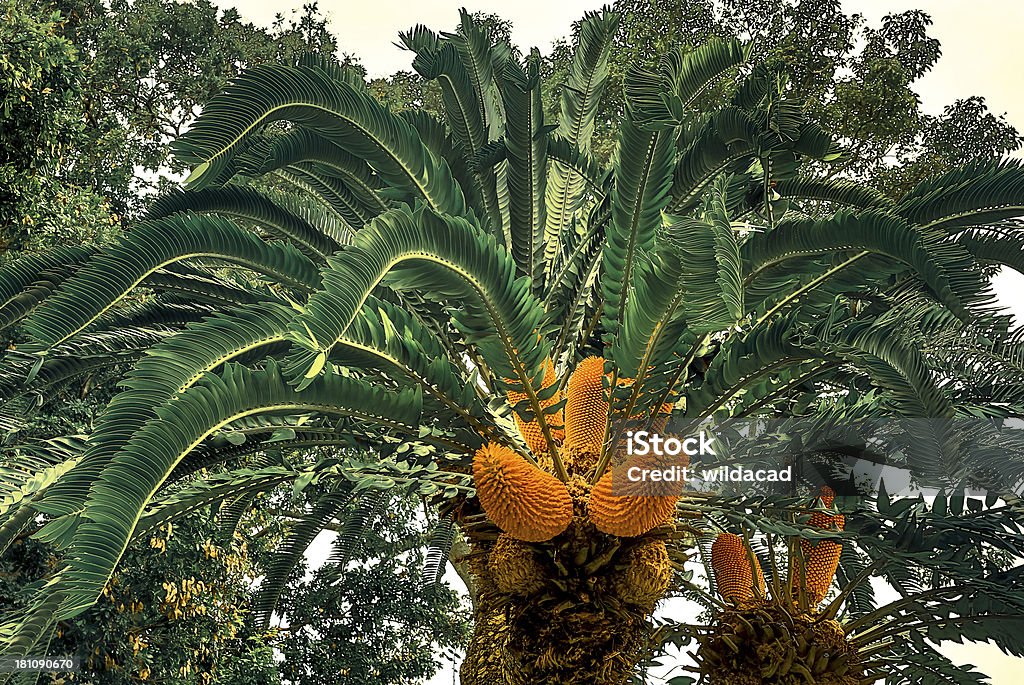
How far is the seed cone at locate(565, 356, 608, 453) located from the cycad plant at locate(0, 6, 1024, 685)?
13 millimetres

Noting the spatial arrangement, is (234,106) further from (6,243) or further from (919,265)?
(6,243)

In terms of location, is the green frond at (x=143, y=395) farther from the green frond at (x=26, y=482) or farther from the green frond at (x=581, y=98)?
the green frond at (x=581, y=98)

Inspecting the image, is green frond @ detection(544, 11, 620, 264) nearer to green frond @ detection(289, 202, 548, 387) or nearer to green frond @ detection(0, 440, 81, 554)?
green frond @ detection(289, 202, 548, 387)

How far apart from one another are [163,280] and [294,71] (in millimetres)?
1402

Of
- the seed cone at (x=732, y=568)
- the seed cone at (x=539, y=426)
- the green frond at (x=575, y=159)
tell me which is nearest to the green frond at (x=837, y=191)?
the green frond at (x=575, y=159)

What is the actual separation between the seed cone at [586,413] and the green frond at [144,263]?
1.35 metres

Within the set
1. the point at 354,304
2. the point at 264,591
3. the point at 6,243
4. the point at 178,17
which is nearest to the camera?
the point at 354,304

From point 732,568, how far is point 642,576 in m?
1.92

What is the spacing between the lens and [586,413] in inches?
191

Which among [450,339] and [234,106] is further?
[450,339]

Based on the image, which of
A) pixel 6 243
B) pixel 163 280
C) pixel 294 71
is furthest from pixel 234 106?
pixel 6 243

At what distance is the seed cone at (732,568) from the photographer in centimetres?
Answer: 634

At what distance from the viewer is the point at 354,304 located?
11.1 ft

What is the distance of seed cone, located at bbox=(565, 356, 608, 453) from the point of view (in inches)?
190
